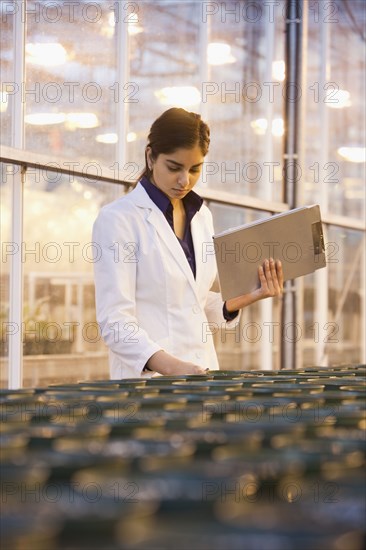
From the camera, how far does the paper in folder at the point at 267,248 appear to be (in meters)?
3.13

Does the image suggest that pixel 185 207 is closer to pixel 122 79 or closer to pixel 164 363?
pixel 164 363

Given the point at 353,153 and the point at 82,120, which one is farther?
the point at 353,153

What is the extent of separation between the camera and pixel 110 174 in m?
5.02

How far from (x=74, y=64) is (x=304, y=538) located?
4473 mm

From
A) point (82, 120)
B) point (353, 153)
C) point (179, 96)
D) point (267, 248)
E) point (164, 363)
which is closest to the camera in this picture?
point (164, 363)

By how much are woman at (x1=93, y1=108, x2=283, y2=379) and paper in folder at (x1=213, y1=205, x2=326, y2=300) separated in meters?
0.07

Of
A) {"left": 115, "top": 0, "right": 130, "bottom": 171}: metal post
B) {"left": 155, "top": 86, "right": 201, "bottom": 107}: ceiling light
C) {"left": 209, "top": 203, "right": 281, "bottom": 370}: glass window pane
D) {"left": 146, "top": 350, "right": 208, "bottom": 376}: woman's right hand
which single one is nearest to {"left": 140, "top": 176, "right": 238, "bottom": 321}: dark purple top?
{"left": 146, "top": 350, "right": 208, "bottom": 376}: woman's right hand

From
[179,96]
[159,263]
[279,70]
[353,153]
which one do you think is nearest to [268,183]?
[279,70]

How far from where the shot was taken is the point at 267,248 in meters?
3.38

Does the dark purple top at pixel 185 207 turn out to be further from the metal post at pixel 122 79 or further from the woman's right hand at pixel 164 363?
the metal post at pixel 122 79

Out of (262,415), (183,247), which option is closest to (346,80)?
(183,247)

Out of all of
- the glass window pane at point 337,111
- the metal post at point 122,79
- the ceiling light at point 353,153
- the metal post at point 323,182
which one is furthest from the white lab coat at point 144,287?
the ceiling light at point 353,153

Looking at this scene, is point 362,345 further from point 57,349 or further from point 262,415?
point 262,415

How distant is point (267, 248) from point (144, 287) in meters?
0.62
